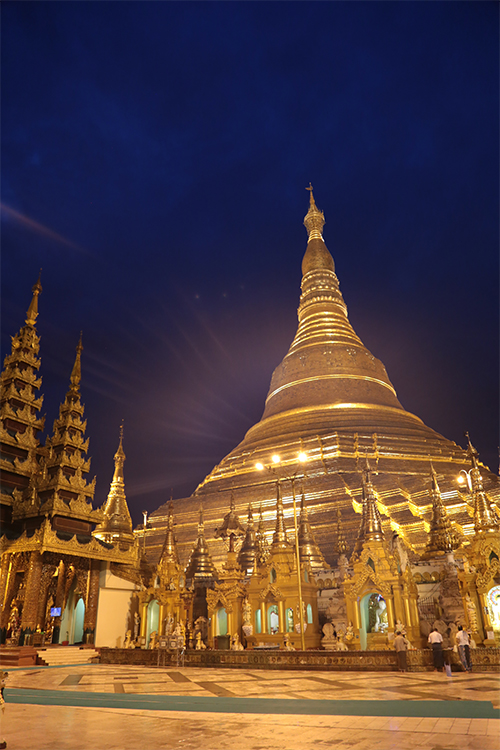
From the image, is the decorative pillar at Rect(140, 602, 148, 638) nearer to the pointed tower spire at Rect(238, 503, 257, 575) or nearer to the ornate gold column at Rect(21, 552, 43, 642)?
the pointed tower spire at Rect(238, 503, 257, 575)

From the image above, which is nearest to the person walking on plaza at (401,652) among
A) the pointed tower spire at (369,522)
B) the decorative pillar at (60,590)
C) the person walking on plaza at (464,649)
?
the person walking on plaza at (464,649)

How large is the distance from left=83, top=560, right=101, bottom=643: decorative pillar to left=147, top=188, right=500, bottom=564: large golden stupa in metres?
6.69

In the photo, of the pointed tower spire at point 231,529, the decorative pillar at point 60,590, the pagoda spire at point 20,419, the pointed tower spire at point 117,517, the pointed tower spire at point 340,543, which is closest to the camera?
the decorative pillar at point 60,590

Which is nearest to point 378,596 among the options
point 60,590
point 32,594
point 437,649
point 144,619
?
point 437,649

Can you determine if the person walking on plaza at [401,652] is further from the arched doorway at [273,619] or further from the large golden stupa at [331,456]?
the large golden stupa at [331,456]

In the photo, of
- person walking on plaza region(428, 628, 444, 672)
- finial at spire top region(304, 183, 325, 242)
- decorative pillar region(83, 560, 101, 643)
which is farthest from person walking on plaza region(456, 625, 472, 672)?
finial at spire top region(304, 183, 325, 242)

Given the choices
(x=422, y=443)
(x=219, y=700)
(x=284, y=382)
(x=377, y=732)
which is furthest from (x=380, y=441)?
(x=377, y=732)

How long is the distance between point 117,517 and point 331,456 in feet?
44.0

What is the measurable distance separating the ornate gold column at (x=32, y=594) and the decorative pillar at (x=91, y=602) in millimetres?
2341

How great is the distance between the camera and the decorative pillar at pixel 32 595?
18.0m

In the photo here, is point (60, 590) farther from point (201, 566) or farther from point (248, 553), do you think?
point (248, 553)

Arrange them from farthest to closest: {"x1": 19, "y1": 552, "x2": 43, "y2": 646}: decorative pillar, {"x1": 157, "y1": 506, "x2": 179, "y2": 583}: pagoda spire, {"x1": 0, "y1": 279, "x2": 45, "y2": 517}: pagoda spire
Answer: {"x1": 0, "y1": 279, "x2": 45, "y2": 517}: pagoda spire → {"x1": 157, "y1": 506, "x2": 179, "y2": 583}: pagoda spire → {"x1": 19, "y1": 552, "x2": 43, "y2": 646}: decorative pillar

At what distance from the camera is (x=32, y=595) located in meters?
18.4

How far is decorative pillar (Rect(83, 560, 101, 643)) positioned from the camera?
1991cm
